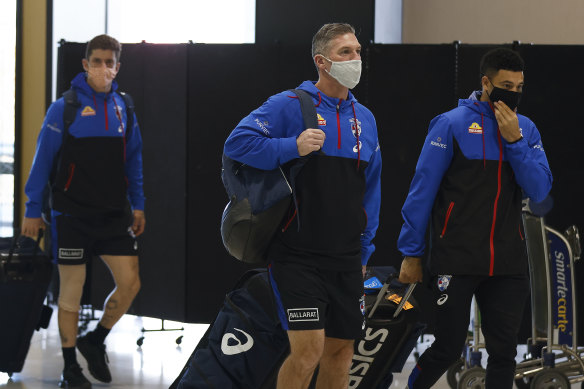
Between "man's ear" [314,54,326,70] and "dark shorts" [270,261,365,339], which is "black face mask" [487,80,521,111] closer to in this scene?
"man's ear" [314,54,326,70]

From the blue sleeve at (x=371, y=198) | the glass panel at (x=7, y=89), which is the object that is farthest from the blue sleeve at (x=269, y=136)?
the glass panel at (x=7, y=89)

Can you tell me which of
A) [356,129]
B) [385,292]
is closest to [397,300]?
[385,292]

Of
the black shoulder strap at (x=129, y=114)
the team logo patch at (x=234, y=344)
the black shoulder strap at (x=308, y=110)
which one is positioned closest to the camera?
the black shoulder strap at (x=308, y=110)

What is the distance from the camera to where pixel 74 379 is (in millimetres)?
4488

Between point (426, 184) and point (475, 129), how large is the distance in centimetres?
28

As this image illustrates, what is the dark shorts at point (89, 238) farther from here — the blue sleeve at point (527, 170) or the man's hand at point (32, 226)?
the blue sleeve at point (527, 170)

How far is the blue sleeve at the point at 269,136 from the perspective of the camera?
3012mm

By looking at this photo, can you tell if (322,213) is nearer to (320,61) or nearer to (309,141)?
(309,141)

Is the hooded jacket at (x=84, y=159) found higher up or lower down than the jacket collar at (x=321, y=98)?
lower down

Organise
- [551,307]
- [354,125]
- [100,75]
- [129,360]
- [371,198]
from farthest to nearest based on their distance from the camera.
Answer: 1. [129,360]
2. [100,75]
3. [551,307]
4. [371,198]
5. [354,125]

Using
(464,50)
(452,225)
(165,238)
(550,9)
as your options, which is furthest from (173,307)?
(550,9)

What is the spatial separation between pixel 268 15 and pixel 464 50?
1232 mm

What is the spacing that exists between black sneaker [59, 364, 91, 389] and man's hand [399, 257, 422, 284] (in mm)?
1861

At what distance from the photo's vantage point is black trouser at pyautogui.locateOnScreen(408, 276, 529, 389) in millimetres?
3398
